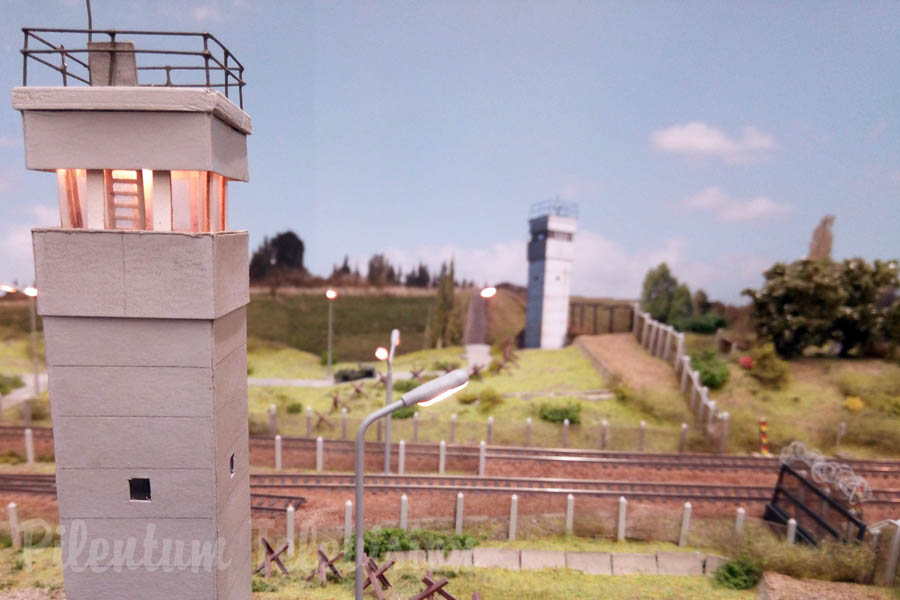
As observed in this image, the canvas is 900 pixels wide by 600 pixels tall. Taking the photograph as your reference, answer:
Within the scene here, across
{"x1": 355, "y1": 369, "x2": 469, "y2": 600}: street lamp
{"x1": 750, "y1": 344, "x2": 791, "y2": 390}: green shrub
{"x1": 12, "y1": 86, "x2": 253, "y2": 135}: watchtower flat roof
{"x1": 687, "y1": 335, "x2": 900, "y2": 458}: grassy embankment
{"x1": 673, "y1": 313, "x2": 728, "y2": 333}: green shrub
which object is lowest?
{"x1": 687, "y1": 335, "x2": 900, "y2": 458}: grassy embankment

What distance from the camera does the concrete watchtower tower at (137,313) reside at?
688 centimetres

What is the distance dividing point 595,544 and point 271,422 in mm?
13148

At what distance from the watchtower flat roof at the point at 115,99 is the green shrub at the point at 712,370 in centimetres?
2375

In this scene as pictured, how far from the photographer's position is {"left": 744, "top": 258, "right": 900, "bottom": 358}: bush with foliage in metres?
25.2

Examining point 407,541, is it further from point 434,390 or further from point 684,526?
point 434,390

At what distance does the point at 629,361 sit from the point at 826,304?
33.0ft

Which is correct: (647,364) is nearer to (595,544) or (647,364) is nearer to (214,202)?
(595,544)

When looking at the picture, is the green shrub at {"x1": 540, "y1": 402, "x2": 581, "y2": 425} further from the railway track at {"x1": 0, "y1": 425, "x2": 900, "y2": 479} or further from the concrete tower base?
the concrete tower base

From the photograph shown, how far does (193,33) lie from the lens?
6.72m

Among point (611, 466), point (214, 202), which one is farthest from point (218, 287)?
point (611, 466)

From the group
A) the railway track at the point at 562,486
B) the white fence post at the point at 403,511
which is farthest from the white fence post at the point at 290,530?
the white fence post at the point at 403,511

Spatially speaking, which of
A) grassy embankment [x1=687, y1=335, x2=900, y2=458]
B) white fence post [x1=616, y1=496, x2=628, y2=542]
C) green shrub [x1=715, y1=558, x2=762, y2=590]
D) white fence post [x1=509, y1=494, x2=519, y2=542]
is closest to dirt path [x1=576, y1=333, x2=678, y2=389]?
grassy embankment [x1=687, y1=335, x2=900, y2=458]

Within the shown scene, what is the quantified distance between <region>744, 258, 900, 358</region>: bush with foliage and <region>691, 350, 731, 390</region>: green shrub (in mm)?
4335

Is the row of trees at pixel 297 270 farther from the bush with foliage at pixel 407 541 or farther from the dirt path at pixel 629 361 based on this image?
the bush with foliage at pixel 407 541
